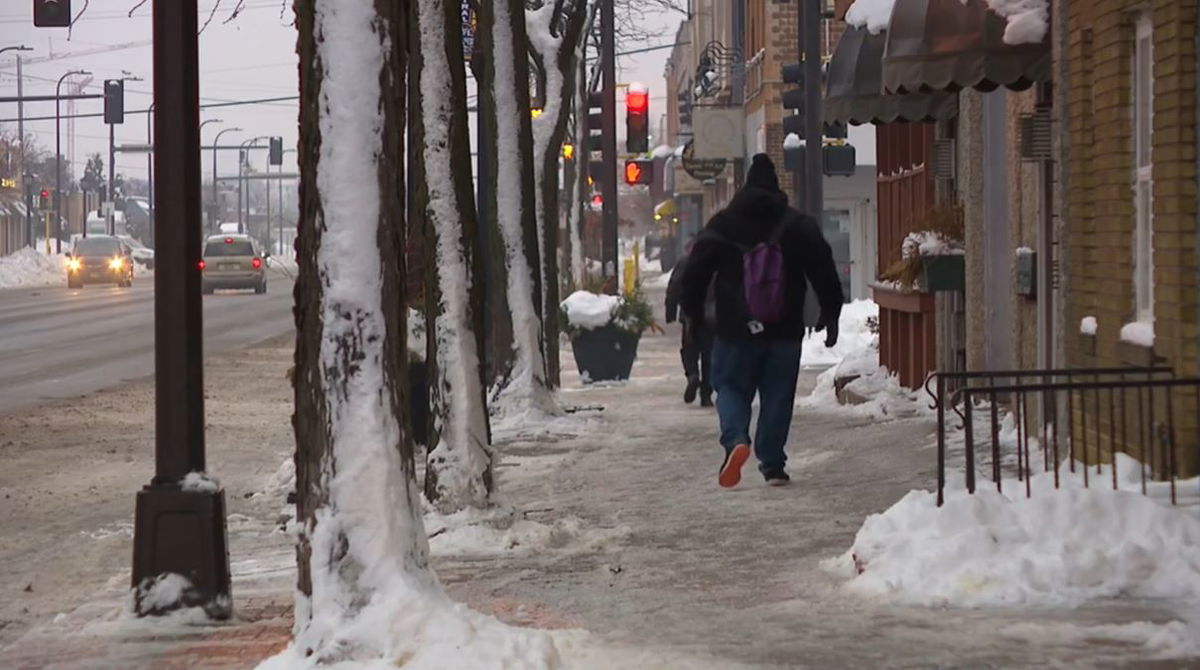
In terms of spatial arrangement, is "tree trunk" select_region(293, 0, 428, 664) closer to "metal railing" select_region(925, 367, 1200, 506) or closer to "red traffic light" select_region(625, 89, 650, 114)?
"metal railing" select_region(925, 367, 1200, 506)

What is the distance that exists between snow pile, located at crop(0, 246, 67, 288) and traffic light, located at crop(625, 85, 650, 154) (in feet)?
141

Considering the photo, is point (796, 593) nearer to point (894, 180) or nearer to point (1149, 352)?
point (1149, 352)

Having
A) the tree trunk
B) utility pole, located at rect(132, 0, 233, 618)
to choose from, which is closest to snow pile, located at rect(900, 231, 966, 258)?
utility pole, located at rect(132, 0, 233, 618)

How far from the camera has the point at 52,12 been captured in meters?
26.3

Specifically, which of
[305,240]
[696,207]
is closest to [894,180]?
[305,240]

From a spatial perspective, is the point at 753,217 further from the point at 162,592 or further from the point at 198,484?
the point at 162,592

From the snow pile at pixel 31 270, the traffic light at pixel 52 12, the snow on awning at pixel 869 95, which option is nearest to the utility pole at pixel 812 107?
the snow on awning at pixel 869 95

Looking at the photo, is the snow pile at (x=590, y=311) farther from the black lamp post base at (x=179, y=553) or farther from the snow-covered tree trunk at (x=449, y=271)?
the black lamp post base at (x=179, y=553)

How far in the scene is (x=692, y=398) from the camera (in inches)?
821

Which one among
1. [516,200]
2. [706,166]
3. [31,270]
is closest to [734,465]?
[516,200]

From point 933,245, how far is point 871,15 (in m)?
2.04

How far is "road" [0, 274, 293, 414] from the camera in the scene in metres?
25.1

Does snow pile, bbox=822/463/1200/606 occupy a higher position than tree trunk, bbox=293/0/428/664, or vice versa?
tree trunk, bbox=293/0/428/664

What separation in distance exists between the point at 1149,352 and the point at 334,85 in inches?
209
